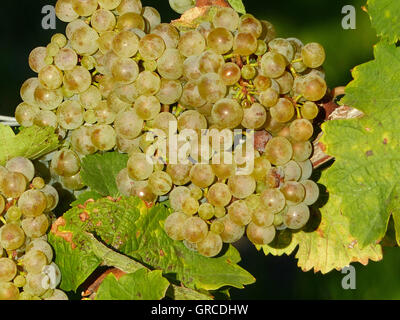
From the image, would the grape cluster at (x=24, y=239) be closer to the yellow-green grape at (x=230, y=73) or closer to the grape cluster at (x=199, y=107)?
the grape cluster at (x=199, y=107)

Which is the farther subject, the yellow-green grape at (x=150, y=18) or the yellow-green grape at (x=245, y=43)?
Answer: the yellow-green grape at (x=150, y=18)

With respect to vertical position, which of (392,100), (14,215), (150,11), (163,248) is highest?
(150,11)

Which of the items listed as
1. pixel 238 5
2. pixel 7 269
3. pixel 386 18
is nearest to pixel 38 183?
pixel 7 269

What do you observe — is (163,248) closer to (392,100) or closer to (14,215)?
(14,215)

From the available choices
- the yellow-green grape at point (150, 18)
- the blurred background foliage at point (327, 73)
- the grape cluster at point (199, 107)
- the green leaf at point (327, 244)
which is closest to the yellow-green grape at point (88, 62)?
the grape cluster at point (199, 107)

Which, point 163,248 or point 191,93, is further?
point 163,248

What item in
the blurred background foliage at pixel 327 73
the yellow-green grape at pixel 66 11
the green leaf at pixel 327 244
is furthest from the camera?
the blurred background foliage at pixel 327 73

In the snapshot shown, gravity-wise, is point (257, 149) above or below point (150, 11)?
below

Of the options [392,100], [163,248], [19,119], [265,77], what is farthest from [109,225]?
[392,100]
